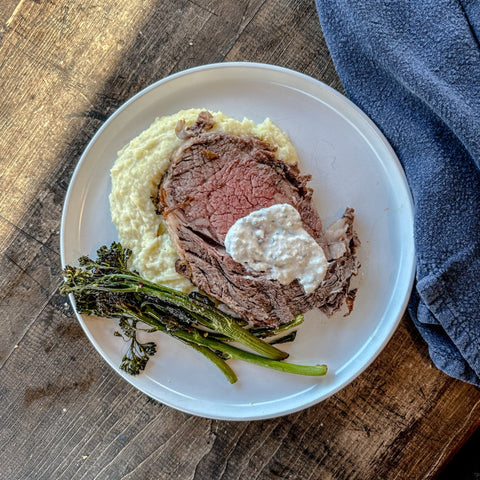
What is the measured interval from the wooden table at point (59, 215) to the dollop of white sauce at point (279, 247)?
1.01 metres

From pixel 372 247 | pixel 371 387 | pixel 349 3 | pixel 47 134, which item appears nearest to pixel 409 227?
pixel 372 247

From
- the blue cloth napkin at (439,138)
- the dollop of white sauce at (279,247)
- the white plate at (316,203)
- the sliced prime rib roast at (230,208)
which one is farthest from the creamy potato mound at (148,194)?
the blue cloth napkin at (439,138)

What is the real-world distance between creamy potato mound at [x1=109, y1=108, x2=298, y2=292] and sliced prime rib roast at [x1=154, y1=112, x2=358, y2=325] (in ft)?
0.24

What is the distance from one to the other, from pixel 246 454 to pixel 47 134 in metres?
2.39

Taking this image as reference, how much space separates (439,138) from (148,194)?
1.67 m

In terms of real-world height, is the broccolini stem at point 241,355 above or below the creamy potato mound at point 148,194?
below

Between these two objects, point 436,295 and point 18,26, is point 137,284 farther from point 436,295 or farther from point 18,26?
point 18,26

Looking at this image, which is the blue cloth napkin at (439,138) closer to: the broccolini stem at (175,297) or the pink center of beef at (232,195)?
the pink center of beef at (232,195)

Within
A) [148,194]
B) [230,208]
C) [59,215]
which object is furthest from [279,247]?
[59,215]

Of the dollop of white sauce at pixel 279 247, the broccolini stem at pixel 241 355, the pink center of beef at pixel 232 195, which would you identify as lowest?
the broccolini stem at pixel 241 355

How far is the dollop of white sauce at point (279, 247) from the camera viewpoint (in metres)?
2.38

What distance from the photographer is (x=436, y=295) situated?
2.55m

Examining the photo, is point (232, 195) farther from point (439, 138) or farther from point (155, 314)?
point (439, 138)

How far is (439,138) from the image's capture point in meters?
2.61
